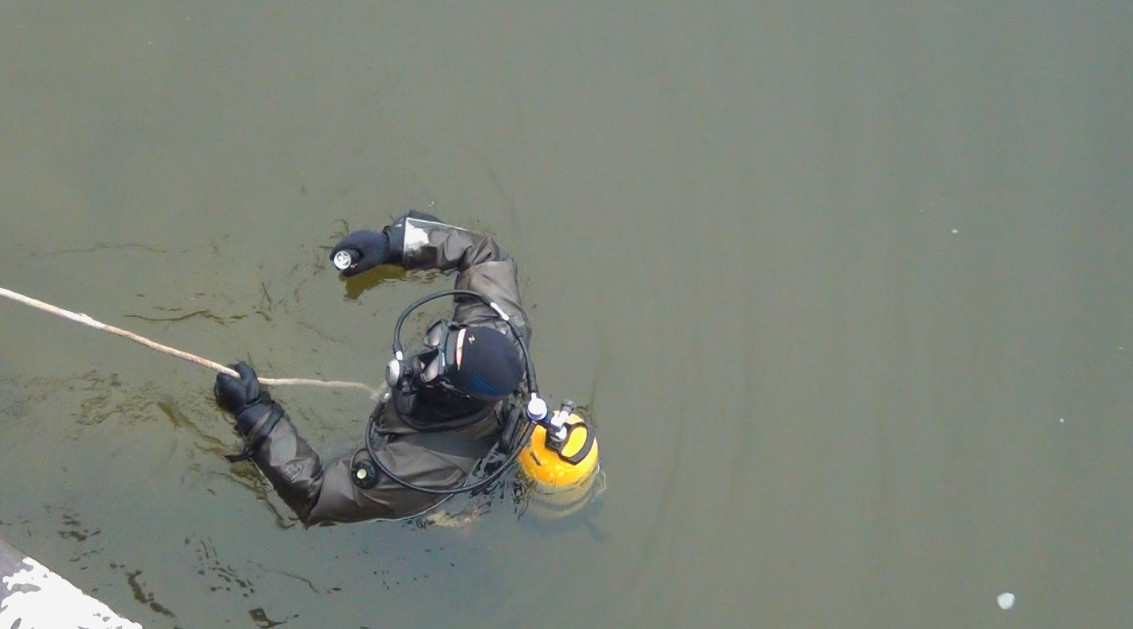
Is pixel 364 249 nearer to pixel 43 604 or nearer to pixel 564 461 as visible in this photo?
pixel 564 461

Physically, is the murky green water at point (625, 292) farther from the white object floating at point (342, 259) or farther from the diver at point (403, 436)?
the diver at point (403, 436)

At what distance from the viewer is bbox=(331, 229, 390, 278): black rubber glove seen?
13.0 ft

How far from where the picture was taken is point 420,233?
159 inches

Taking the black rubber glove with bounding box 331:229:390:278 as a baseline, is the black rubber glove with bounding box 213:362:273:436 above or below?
below

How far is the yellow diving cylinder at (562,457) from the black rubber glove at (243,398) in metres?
0.98

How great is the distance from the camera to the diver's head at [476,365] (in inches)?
120

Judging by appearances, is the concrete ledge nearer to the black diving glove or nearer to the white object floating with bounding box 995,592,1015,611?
the black diving glove

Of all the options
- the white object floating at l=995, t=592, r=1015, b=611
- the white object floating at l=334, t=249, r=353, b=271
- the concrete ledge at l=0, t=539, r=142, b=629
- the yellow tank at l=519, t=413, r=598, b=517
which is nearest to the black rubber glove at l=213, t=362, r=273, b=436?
the white object floating at l=334, t=249, r=353, b=271

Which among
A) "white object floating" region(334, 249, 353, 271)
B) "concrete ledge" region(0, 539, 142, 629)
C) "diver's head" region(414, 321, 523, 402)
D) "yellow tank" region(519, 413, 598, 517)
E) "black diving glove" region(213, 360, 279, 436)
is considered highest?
"white object floating" region(334, 249, 353, 271)

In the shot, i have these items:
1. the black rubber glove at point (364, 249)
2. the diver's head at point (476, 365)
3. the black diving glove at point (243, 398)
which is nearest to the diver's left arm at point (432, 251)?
the black rubber glove at point (364, 249)

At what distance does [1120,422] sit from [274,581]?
3.90 m

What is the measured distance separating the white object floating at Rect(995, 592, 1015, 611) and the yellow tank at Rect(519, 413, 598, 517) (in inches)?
78.5

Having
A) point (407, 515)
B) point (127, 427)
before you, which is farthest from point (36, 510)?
point (407, 515)

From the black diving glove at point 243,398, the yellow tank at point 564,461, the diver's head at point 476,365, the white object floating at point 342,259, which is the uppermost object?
the white object floating at point 342,259
